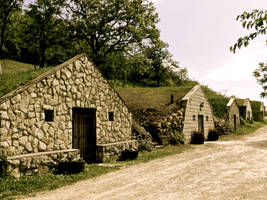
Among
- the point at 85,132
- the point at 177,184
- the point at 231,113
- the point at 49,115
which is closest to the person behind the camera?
the point at 177,184

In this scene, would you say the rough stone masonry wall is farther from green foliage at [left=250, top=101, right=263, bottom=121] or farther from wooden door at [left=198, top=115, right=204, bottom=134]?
green foliage at [left=250, top=101, right=263, bottom=121]

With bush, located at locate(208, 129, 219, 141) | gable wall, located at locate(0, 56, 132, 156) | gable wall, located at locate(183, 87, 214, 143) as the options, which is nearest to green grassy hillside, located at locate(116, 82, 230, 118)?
gable wall, located at locate(183, 87, 214, 143)

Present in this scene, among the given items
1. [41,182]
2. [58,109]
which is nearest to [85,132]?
[58,109]

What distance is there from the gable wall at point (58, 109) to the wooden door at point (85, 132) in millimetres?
270

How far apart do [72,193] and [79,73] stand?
18.4 feet

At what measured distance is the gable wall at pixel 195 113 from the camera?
18000 millimetres

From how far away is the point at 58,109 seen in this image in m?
9.34

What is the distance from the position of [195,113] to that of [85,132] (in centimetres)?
1121

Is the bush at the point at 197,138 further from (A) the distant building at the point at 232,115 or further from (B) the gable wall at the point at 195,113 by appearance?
(A) the distant building at the point at 232,115

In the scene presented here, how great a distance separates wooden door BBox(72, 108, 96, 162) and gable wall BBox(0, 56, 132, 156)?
0.27 meters

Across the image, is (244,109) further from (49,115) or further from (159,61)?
(49,115)

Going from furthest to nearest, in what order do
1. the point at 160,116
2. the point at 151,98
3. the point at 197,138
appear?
1. the point at 151,98
2. the point at 197,138
3. the point at 160,116

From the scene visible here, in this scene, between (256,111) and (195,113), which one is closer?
(195,113)

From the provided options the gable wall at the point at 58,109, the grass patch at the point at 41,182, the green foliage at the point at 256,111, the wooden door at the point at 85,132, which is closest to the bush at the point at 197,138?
the gable wall at the point at 58,109
